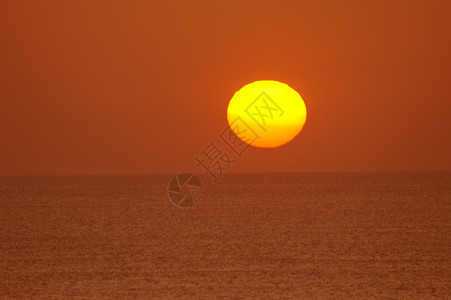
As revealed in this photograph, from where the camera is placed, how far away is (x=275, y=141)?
3.99m

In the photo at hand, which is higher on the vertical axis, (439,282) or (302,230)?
(302,230)

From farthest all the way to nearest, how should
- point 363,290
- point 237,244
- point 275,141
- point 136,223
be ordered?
1. point 275,141
2. point 136,223
3. point 237,244
4. point 363,290

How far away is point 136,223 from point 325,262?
932mm

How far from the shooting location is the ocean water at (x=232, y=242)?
1.45 meters

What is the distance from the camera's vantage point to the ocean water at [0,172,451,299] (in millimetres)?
1448

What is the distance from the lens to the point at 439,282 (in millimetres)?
1468

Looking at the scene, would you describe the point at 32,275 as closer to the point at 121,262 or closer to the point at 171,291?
the point at 121,262

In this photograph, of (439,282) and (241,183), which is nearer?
(439,282)

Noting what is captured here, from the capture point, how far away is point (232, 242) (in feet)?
6.23

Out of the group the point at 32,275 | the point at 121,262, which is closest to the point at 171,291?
the point at 121,262

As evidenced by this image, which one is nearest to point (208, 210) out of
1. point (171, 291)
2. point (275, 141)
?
point (171, 291)

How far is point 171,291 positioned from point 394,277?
0.70 m

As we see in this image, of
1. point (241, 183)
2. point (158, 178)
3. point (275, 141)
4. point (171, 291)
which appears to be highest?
point (275, 141)

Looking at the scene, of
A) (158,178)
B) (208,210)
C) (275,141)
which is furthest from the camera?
(275,141)
